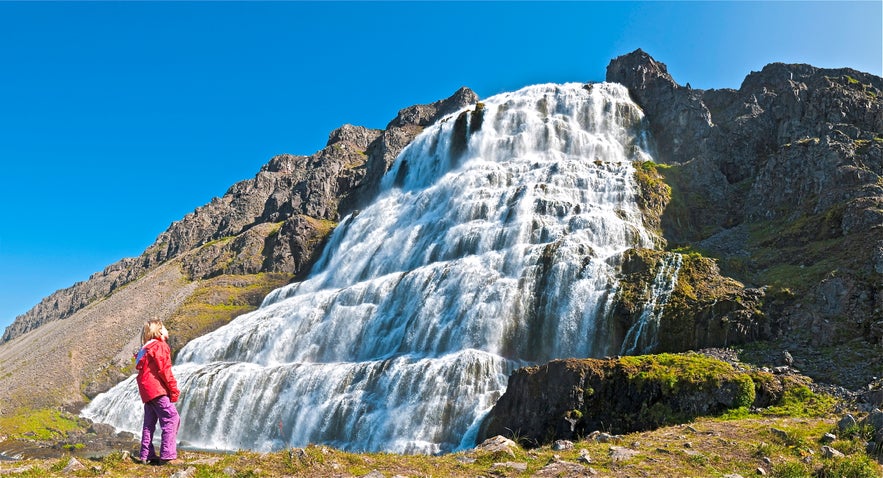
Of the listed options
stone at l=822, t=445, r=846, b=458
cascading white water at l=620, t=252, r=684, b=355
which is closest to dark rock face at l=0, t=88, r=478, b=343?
cascading white water at l=620, t=252, r=684, b=355

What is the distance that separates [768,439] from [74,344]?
260 feet

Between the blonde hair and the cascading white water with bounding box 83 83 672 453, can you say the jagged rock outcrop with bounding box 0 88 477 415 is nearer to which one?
the cascading white water with bounding box 83 83 672 453

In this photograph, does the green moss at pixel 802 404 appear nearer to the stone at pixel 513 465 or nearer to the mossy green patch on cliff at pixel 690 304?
the mossy green patch on cliff at pixel 690 304

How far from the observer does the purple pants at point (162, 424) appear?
10.1 m

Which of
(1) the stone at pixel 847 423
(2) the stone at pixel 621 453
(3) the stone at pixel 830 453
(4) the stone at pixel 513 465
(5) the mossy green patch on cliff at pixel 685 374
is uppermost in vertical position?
Result: (5) the mossy green patch on cliff at pixel 685 374

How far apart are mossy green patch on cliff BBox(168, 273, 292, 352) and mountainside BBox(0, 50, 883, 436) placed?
0.35 m

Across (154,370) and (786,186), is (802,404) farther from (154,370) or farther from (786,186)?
(786,186)

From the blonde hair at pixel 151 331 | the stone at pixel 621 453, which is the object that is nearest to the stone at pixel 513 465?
the stone at pixel 621 453

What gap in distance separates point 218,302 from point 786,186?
2708 inches

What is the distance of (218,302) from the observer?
252 feet

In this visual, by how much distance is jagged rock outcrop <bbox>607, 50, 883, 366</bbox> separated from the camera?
1074 inches

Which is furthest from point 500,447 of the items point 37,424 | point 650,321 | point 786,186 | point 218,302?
point 218,302

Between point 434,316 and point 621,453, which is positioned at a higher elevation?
point 434,316

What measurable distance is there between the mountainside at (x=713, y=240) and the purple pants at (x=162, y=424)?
73.8 ft
